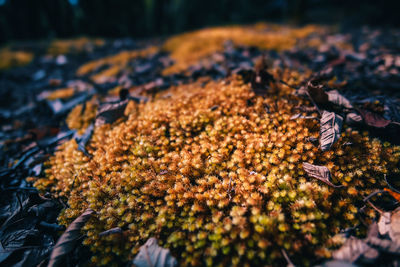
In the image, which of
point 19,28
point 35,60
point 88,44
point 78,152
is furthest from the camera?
point 19,28

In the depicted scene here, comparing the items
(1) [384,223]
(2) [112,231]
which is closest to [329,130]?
(1) [384,223]

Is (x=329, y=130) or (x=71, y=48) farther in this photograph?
(x=71, y=48)

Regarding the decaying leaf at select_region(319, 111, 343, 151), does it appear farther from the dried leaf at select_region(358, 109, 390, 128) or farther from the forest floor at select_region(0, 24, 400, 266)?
the dried leaf at select_region(358, 109, 390, 128)

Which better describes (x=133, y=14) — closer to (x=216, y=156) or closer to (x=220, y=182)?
(x=216, y=156)

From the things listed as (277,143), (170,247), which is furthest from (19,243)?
(277,143)

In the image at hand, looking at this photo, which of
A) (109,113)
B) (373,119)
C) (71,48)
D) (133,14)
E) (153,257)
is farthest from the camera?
(133,14)

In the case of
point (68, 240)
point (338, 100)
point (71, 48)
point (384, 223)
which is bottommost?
point (68, 240)

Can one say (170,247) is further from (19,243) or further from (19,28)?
(19,28)
